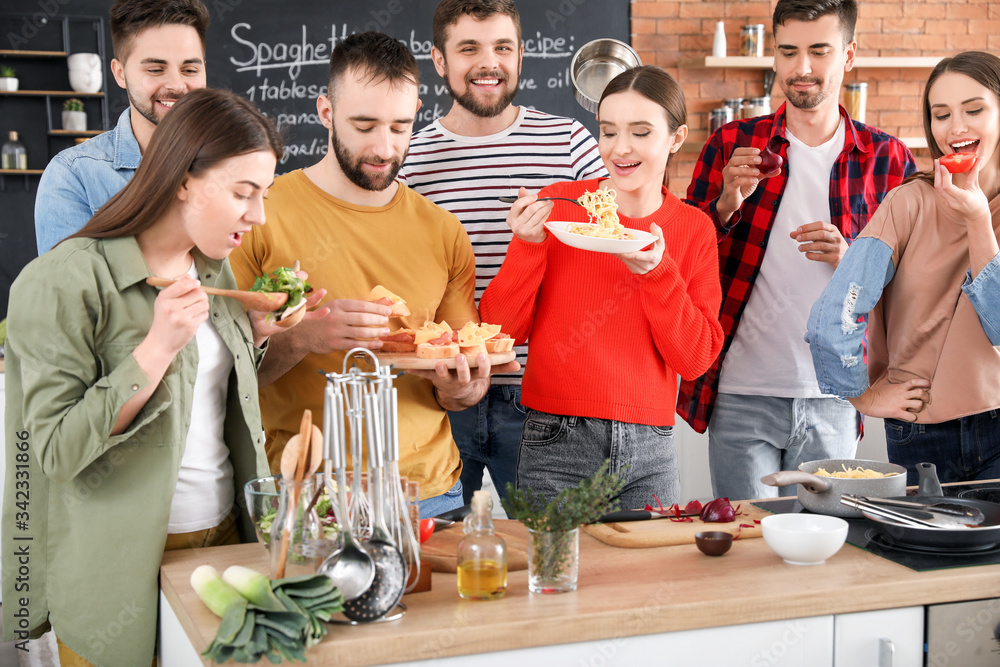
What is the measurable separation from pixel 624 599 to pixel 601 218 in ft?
3.27

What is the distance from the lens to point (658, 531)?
1.73 meters

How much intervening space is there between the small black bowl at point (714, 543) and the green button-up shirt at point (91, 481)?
0.94m

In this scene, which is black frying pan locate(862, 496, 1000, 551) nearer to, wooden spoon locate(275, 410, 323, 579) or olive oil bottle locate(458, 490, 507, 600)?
olive oil bottle locate(458, 490, 507, 600)

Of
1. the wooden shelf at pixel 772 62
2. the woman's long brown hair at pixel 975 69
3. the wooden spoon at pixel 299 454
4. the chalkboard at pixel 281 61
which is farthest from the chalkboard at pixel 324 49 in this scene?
the wooden spoon at pixel 299 454

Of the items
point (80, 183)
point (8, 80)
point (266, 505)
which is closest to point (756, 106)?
point (80, 183)

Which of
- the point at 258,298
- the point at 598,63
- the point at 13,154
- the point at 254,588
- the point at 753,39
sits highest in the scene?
the point at 753,39

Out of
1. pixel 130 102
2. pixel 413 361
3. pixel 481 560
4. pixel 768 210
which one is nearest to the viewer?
pixel 481 560

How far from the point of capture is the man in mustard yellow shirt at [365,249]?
204cm

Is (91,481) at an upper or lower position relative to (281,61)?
lower

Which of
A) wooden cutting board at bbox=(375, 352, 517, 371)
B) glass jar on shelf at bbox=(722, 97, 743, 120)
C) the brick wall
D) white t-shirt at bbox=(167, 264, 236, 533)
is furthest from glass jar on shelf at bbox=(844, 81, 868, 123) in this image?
white t-shirt at bbox=(167, 264, 236, 533)

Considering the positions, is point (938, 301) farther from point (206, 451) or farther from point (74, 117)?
point (74, 117)

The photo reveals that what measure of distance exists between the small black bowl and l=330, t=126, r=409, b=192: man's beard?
1078mm

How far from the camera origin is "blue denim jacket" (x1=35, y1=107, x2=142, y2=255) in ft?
7.33

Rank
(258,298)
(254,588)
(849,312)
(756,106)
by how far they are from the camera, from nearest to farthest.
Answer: (254,588), (258,298), (849,312), (756,106)
